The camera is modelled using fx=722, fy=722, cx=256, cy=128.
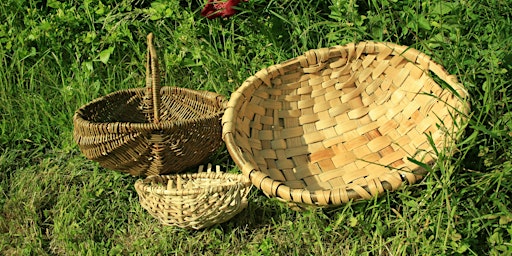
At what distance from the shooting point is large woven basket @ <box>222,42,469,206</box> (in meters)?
2.71

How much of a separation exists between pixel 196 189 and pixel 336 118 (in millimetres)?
777

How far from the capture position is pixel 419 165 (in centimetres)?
225

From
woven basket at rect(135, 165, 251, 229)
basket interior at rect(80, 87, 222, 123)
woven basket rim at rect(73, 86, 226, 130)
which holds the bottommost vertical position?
woven basket at rect(135, 165, 251, 229)

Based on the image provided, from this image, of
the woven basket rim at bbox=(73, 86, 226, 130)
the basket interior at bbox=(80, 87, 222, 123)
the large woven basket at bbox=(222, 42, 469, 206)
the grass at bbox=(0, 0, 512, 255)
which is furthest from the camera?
the basket interior at bbox=(80, 87, 222, 123)

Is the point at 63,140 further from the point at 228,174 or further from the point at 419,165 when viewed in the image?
the point at 419,165

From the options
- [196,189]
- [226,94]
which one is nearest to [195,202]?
[196,189]

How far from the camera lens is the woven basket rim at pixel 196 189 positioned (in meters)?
2.45

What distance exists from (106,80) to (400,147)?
1.36 m

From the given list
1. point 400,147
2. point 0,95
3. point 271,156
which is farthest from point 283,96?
point 0,95

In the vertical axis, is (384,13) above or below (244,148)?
above

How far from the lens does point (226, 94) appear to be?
306cm

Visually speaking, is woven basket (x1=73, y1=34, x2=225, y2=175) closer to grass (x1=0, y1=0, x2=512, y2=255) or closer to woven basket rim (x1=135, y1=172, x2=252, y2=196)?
woven basket rim (x1=135, y1=172, x2=252, y2=196)

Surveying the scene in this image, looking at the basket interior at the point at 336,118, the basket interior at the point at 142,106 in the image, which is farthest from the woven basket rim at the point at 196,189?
the basket interior at the point at 142,106

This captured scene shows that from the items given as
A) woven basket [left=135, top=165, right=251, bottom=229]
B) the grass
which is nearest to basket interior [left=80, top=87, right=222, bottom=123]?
the grass
